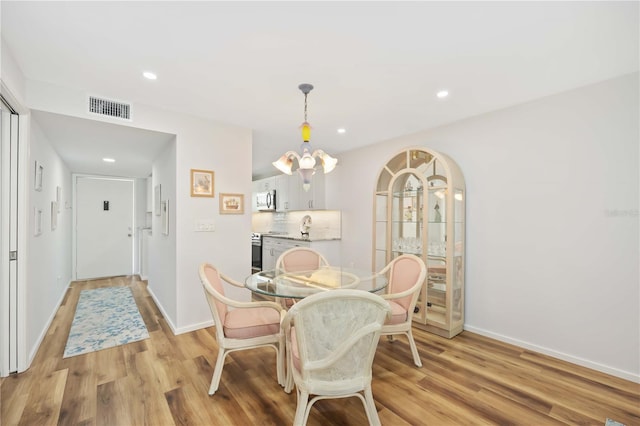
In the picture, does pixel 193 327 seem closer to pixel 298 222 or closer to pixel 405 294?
pixel 405 294

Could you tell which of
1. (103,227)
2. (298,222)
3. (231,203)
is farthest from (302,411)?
(103,227)

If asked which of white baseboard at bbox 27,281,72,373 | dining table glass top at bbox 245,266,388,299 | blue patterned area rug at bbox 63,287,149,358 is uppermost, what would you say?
dining table glass top at bbox 245,266,388,299

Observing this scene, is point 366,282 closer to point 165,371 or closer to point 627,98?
point 165,371

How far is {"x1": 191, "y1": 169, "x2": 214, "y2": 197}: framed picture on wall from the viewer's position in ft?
10.9

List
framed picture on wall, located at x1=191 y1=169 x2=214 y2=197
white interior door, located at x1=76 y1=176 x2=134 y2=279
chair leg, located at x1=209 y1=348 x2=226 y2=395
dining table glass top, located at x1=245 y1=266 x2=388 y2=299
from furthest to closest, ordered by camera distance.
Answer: white interior door, located at x1=76 y1=176 x2=134 y2=279, framed picture on wall, located at x1=191 y1=169 x2=214 y2=197, dining table glass top, located at x1=245 y1=266 x2=388 y2=299, chair leg, located at x1=209 y1=348 x2=226 y2=395

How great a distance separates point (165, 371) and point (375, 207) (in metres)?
2.88

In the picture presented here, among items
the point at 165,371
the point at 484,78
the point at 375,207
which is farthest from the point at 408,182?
the point at 165,371

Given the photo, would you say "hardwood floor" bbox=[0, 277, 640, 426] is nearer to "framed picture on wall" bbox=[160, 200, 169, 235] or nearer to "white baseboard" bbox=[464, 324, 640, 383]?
Answer: "white baseboard" bbox=[464, 324, 640, 383]

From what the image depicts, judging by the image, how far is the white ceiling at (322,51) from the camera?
1.66 m

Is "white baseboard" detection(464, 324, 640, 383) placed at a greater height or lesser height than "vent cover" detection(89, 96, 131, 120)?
lesser

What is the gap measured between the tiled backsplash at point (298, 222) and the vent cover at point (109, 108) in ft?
10.9

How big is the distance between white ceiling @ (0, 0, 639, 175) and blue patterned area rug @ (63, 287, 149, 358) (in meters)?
2.22

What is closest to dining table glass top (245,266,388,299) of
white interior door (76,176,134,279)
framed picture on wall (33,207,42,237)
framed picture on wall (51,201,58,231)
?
framed picture on wall (33,207,42,237)

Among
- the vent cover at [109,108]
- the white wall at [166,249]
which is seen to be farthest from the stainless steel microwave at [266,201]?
the vent cover at [109,108]
